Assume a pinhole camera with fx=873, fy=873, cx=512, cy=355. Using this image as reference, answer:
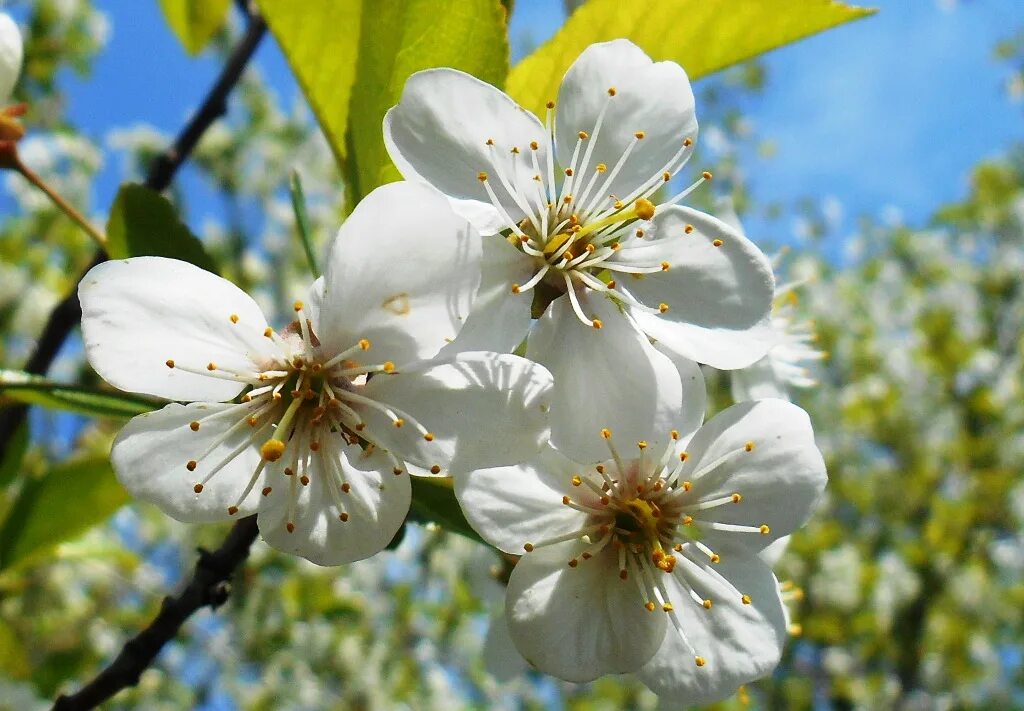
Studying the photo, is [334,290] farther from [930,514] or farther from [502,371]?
[930,514]

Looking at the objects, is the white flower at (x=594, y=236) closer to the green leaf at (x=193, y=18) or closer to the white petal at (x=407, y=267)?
the white petal at (x=407, y=267)

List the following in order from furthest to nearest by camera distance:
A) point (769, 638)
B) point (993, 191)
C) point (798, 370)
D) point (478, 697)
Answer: point (993, 191) → point (478, 697) → point (798, 370) → point (769, 638)

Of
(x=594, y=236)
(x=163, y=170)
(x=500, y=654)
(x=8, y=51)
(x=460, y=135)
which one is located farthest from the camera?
(x=163, y=170)

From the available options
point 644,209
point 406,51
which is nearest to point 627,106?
point 644,209

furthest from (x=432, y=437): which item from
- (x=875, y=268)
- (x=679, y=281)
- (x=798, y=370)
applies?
(x=875, y=268)

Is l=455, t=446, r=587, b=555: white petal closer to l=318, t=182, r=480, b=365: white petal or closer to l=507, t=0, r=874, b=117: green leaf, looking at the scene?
l=318, t=182, r=480, b=365: white petal

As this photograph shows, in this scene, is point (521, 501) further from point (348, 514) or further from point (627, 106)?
point (627, 106)


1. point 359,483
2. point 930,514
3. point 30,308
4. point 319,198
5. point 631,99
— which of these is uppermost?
point 631,99
